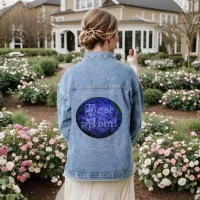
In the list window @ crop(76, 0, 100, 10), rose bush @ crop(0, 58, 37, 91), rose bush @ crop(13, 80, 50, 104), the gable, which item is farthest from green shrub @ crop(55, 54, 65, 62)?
rose bush @ crop(13, 80, 50, 104)

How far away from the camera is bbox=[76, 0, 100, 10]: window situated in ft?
105

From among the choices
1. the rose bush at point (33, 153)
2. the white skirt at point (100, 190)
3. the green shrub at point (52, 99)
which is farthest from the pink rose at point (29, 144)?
the green shrub at point (52, 99)

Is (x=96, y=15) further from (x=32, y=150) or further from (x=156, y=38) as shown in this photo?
(x=156, y=38)

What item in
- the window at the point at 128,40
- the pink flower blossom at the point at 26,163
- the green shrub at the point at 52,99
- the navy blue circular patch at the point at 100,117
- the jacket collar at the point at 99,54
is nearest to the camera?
the navy blue circular patch at the point at 100,117

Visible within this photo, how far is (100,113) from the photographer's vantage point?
1.87 meters

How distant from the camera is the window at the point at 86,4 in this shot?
31894mm

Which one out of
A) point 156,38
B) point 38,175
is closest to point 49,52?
point 156,38

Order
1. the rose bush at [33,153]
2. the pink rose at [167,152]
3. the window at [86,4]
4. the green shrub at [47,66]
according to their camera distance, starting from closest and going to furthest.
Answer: the rose bush at [33,153], the pink rose at [167,152], the green shrub at [47,66], the window at [86,4]

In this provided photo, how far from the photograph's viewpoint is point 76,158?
192 cm

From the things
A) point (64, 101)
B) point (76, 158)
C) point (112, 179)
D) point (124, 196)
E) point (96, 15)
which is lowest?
point (124, 196)

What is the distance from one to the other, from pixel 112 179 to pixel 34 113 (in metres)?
7.88

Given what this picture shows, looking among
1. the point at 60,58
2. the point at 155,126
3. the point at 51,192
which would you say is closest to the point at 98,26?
the point at 51,192

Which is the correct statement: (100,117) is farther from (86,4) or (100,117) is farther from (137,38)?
(86,4)

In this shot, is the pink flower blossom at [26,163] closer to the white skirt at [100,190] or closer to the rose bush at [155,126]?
the white skirt at [100,190]
